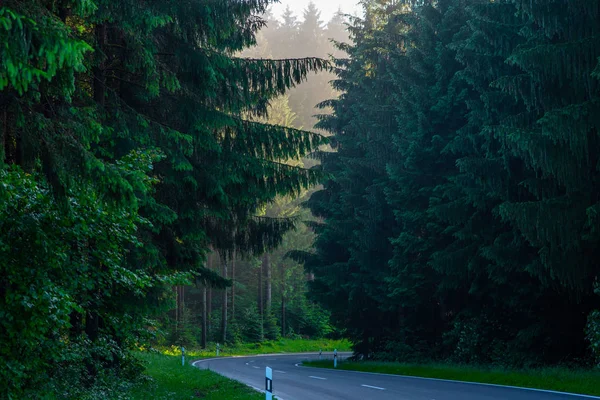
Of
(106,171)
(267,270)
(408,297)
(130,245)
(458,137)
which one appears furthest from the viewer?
(267,270)

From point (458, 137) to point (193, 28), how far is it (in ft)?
36.8

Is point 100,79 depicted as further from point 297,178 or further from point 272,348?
point 272,348

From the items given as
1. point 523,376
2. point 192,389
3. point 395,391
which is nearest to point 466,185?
point 523,376

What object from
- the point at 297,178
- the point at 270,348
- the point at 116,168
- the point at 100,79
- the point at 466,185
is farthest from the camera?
the point at 270,348

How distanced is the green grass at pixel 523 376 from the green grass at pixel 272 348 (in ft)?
77.0

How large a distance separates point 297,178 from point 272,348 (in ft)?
120

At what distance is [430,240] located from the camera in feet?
78.0

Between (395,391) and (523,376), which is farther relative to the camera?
(523,376)

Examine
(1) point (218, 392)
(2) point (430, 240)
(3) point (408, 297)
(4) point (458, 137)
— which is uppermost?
Answer: (4) point (458, 137)

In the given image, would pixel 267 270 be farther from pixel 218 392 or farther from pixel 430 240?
pixel 218 392

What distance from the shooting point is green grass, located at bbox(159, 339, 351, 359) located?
4500cm

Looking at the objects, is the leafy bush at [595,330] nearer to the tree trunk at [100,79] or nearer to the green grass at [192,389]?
the green grass at [192,389]

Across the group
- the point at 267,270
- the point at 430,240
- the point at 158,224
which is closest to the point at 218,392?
the point at 158,224

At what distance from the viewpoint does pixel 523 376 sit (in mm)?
16719
